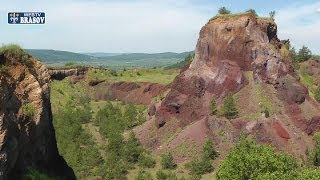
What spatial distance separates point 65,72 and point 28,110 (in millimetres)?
121409

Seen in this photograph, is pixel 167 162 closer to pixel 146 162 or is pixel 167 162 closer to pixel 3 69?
pixel 146 162

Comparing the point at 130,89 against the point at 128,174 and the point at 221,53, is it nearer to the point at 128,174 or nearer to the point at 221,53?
the point at 221,53

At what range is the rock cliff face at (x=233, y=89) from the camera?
87125 millimetres

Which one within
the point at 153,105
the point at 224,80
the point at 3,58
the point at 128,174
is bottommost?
the point at 128,174

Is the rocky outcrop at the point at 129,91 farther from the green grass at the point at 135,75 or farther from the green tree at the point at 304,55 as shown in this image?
the green tree at the point at 304,55

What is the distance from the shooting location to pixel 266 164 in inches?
1927

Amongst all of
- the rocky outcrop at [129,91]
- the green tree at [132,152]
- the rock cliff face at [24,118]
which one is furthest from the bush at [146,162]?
the rock cliff face at [24,118]

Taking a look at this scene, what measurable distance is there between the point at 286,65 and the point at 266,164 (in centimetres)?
4906

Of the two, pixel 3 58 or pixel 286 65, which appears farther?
pixel 286 65

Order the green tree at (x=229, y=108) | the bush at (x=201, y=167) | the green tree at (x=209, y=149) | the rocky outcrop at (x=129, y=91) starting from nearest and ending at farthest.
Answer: the bush at (x=201, y=167) < the green tree at (x=209, y=149) < the green tree at (x=229, y=108) < the rocky outcrop at (x=129, y=91)

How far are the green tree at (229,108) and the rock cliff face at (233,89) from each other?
1317 millimetres

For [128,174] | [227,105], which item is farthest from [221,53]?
[128,174]

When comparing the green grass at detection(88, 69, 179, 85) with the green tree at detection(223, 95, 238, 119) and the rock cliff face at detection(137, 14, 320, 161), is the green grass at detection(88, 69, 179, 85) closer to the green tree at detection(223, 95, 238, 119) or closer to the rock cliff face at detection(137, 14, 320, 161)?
the rock cliff face at detection(137, 14, 320, 161)

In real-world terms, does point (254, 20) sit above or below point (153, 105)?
above
